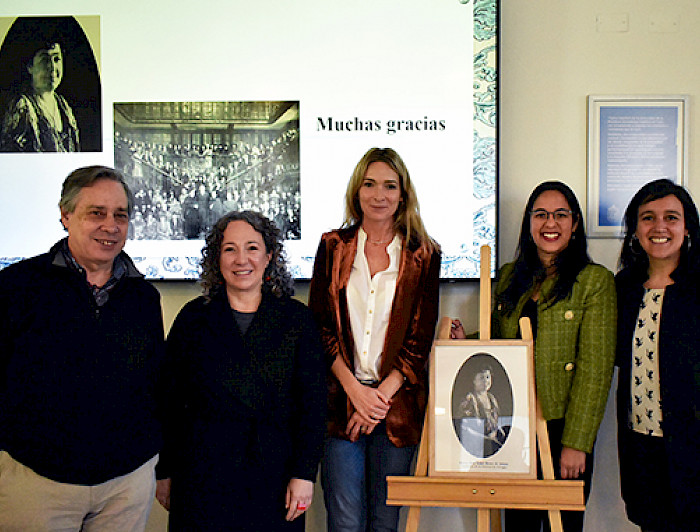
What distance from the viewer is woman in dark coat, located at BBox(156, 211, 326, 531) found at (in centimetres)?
174

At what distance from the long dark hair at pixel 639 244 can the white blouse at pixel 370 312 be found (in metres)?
0.78

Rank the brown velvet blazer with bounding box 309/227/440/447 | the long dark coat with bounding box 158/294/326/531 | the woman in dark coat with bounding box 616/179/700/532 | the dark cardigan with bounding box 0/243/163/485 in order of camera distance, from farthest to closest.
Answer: the brown velvet blazer with bounding box 309/227/440/447
the woman in dark coat with bounding box 616/179/700/532
the long dark coat with bounding box 158/294/326/531
the dark cardigan with bounding box 0/243/163/485

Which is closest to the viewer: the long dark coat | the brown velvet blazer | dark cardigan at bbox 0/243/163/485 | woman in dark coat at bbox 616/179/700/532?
dark cardigan at bbox 0/243/163/485

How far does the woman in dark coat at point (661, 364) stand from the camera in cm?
184

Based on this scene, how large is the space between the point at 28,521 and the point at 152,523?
108 centimetres

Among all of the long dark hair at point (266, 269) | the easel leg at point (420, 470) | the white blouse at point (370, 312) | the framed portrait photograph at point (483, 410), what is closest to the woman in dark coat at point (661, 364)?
the framed portrait photograph at point (483, 410)

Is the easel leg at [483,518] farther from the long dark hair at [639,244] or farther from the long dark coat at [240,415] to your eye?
the long dark hair at [639,244]

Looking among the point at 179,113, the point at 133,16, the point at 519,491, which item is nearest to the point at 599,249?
the point at 519,491

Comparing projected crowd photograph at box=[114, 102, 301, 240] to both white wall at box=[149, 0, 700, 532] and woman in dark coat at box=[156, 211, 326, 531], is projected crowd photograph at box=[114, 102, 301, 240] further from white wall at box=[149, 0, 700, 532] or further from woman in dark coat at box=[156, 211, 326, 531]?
white wall at box=[149, 0, 700, 532]

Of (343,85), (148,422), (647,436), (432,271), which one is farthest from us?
(343,85)

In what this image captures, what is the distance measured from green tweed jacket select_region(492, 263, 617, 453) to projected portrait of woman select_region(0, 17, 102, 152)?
187cm

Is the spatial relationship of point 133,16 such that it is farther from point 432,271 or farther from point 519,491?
point 519,491

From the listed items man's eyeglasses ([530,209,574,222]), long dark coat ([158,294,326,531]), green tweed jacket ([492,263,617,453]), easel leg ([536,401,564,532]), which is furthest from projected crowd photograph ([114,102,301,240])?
easel leg ([536,401,564,532])

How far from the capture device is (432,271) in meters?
2.12
